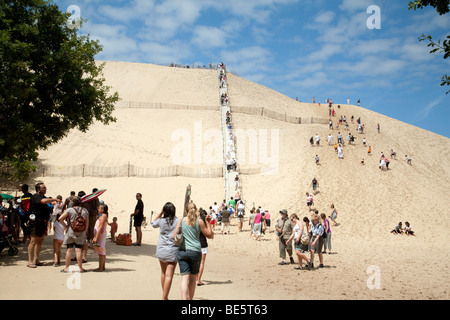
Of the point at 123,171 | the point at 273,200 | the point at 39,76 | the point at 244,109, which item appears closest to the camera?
the point at 39,76

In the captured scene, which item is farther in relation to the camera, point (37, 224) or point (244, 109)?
point (244, 109)

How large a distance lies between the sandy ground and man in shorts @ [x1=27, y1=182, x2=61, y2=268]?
1.11 ft

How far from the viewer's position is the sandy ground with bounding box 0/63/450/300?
7926 mm

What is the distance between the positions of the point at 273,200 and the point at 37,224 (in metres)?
18.9

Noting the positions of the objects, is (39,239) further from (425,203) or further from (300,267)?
(425,203)

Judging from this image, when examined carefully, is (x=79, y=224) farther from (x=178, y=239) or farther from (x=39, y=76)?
(x=39, y=76)

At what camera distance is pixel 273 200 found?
82.9 feet

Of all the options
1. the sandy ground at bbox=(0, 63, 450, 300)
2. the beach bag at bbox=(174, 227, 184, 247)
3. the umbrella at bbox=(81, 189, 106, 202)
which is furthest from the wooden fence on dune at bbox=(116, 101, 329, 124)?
the beach bag at bbox=(174, 227, 184, 247)

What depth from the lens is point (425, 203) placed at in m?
24.8

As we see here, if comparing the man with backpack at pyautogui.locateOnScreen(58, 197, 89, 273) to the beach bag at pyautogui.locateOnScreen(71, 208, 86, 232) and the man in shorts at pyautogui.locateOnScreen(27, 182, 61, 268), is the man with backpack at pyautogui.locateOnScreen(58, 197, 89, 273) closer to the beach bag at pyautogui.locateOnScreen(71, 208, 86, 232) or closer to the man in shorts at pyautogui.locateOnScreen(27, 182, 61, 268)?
the beach bag at pyautogui.locateOnScreen(71, 208, 86, 232)

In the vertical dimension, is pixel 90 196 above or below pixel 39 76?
below

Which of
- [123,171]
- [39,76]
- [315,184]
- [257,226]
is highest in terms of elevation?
[39,76]

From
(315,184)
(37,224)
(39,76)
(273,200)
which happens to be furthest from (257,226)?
(39,76)

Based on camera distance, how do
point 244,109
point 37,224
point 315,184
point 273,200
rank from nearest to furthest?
1. point 37,224
2. point 315,184
3. point 273,200
4. point 244,109
